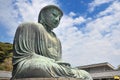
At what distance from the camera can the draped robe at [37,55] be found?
509 centimetres

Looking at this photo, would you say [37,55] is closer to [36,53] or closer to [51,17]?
[36,53]

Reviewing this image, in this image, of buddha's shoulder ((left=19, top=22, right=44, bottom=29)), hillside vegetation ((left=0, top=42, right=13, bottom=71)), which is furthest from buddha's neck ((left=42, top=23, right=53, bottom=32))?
hillside vegetation ((left=0, top=42, right=13, bottom=71))

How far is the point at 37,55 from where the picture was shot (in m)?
5.47

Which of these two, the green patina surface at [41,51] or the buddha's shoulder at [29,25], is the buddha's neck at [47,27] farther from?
the buddha's shoulder at [29,25]

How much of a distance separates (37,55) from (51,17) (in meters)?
1.29

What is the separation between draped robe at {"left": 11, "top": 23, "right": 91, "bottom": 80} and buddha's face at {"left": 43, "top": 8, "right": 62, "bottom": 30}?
200 mm

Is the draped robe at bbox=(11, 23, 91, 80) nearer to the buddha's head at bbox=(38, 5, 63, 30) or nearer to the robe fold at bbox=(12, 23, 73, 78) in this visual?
the robe fold at bbox=(12, 23, 73, 78)

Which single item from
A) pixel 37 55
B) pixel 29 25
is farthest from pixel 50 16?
pixel 37 55

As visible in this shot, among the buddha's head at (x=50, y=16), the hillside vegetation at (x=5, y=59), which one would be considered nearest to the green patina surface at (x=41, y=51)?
the buddha's head at (x=50, y=16)

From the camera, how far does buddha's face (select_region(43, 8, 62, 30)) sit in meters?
6.33

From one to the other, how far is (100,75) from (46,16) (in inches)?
730

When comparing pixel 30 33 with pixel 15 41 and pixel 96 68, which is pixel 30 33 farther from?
pixel 96 68

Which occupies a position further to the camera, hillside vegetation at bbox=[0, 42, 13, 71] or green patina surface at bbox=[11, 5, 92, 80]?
hillside vegetation at bbox=[0, 42, 13, 71]

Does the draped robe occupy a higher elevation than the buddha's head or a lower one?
lower
